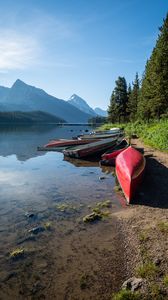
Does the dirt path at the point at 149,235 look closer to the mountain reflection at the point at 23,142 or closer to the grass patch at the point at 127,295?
the grass patch at the point at 127,295

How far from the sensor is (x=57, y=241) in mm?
9758

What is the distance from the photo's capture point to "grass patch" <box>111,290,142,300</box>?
20.3 ft

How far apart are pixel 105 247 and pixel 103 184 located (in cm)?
857

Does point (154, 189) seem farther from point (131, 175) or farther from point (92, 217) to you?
point (92, 217)

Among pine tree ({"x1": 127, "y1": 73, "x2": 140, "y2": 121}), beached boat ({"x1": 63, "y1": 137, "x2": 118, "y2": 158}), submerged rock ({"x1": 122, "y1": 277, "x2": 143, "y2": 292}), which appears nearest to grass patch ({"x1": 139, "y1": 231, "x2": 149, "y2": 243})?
submerged rock ({"x1": 122, "y1": 277, "x2": 143, "y2": 292})

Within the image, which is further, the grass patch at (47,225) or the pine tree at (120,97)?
the pine tree at (120,97)

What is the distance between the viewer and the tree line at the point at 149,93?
41.1 meters

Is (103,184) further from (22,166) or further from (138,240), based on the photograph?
(22,166)

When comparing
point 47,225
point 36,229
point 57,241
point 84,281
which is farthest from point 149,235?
point 36,229

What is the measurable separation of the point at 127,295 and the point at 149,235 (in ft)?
10.6

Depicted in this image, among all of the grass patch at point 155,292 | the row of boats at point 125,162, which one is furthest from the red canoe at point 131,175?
the grass patch at point 155,292

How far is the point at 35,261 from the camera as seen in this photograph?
8.55 m

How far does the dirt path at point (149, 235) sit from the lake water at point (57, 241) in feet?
1.67

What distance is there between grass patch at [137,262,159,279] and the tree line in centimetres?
3650
